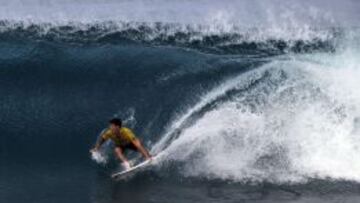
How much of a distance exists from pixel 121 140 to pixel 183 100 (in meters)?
3.25

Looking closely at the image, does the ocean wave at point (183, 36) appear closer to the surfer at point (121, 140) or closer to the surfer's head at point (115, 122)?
the surfer at point (121, 140)

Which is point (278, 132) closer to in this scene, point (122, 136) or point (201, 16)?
point (122, 136)

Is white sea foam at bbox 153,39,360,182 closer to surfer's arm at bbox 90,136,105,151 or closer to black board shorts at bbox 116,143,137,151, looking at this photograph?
black board shorts at bbox 116,143,137,151

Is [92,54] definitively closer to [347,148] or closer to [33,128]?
[33,128]

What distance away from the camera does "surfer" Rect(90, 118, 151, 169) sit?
18.4 metres

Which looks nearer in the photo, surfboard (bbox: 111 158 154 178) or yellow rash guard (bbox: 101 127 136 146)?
surfboard (bbox: 111 158 154 178)

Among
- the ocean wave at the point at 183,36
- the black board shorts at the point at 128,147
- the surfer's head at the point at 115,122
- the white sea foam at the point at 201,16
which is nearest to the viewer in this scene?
the surfer's head at the point at 115,122

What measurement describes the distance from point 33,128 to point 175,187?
15.2 ft

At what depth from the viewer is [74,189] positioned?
18.1 metres

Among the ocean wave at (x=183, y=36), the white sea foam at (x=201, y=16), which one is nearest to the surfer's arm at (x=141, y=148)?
the ocean wave at (x=183, y=36)

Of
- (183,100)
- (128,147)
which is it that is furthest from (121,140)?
(183,100)

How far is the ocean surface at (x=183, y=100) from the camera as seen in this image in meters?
18.3

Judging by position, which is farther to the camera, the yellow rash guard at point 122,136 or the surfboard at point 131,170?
the yellow rash guard at point 122,136

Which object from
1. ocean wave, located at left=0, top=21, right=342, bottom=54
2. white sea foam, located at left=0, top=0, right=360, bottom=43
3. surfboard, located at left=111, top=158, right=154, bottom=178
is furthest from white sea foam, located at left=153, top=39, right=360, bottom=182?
white sea foam, located at left=0, top=0, right=360, bottom=43
